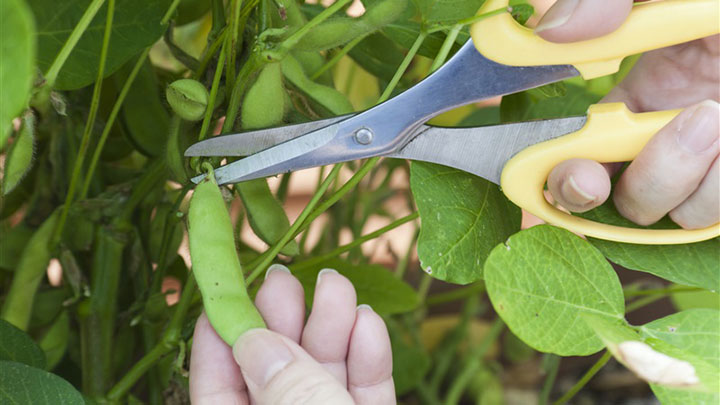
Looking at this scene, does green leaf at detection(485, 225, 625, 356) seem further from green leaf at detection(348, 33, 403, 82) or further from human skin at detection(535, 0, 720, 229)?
green leaf at detection(348, 33, 403, 82)

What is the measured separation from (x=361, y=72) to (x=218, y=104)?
48 centimetres

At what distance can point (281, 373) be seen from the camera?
1.30 ft

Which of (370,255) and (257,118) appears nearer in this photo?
(257,118)

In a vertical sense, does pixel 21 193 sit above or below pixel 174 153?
below

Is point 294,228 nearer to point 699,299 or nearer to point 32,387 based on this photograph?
point 32,387

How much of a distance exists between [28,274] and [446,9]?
1.28 feet

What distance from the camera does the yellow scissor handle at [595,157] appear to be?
50 cm

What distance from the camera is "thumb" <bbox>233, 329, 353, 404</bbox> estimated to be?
0.38m

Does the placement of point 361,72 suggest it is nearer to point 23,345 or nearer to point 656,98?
point 656,98

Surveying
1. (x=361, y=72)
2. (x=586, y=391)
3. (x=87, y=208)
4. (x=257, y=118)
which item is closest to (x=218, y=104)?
(x=257, y=118)

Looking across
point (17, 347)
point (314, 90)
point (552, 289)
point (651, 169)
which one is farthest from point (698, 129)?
point (17, 347)

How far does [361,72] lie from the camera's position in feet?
3.14

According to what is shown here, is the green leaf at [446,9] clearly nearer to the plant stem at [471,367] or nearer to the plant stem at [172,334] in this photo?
the plant stem at [172,334]

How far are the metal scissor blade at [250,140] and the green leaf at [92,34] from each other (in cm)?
12
